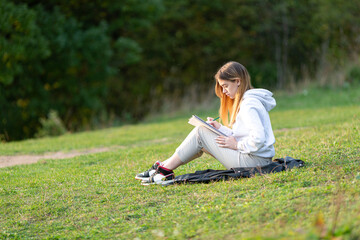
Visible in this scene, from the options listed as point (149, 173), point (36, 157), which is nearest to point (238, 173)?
point (149, 173)

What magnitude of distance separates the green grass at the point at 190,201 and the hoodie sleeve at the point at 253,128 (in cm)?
38

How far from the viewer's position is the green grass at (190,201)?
4020mm

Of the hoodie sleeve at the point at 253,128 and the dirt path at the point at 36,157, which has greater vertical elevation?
the hoodie sleeve at the point at 253,128

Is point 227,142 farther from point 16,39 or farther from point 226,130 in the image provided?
point 16,39

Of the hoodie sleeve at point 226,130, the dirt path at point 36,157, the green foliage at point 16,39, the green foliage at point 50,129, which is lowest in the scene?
the green foliage at point 50,129

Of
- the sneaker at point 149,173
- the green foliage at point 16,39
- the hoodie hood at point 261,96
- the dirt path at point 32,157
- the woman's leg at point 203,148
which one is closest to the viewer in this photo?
the hoodie hood at point 261,96

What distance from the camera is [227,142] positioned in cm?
554

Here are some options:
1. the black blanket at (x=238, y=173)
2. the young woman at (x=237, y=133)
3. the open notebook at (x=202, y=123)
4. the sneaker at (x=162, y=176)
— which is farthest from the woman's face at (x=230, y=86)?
the sneaker at (x=162, y=176)

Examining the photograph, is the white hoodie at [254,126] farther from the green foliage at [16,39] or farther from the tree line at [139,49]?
the green foliage at [16,39]

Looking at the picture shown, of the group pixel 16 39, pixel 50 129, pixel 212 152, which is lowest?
pixel 50 129

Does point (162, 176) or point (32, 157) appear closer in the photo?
point (162, 176)

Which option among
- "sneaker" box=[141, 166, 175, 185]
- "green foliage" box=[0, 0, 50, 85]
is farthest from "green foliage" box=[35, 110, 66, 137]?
"sneaker" box=[141, 166, 175, 185]

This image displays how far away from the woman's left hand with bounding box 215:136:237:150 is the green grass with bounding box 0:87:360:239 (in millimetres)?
429

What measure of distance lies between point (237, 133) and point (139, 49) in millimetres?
15087
